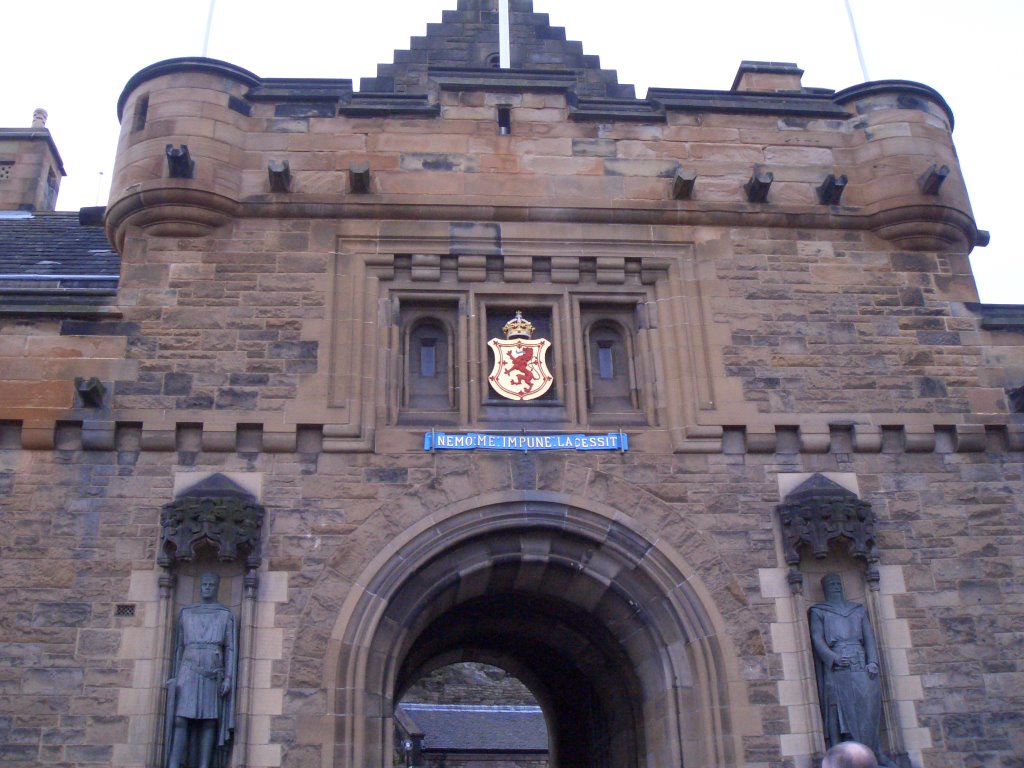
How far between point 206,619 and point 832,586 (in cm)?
532

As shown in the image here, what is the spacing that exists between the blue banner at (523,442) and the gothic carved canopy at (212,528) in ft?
5.59

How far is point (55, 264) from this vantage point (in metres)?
13.1

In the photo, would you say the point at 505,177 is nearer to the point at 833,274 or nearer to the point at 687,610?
the point at 833,274

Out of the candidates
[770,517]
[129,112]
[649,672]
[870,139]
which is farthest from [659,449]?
[129,112]

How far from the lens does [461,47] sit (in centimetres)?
1348

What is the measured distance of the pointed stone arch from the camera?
9492mm

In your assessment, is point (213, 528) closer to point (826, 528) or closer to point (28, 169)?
point (826, 528)

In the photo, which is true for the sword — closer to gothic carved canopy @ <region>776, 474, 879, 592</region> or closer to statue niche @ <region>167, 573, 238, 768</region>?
statue niche @ <region>167, 573, 238, 768</region>

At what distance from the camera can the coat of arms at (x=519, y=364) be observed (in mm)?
10773

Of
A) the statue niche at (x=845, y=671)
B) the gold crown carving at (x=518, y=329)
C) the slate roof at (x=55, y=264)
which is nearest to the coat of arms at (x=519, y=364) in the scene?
the gold crown carving at (x=518, y=329)

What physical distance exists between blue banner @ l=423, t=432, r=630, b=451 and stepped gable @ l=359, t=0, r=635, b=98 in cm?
437

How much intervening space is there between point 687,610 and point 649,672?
Result: 0.96 metres

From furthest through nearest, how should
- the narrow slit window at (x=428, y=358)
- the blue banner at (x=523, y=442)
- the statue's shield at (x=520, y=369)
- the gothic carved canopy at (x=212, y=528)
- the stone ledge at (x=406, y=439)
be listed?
1. the narrow slit window at (x=428, y=358)
2. the statue's shield at (x=520, y=369)
3. the blue banner at (x=523, y=442)
4. the stone ledge at (x=406, y=439)
5. the gothic carved canopy at (x=212, y=528)

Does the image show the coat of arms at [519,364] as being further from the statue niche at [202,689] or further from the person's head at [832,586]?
the statue niche at [202,689]
